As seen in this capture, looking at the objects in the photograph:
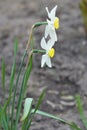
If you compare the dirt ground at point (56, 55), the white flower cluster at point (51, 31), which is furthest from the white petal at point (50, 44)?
the dirt ground at point (56, 55)

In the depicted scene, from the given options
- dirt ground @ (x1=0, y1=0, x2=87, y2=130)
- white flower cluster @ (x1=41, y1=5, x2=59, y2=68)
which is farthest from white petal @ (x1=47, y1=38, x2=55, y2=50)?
dirt ground @ (x1=0, y1=0, x2=87, y2=130)

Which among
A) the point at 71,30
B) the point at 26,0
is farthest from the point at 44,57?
the point at 26,0

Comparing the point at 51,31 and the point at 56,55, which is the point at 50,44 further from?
the point at 56,55

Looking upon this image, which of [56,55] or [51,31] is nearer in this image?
[51,31]

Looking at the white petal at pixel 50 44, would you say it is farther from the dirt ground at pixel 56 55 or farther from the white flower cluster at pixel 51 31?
the dirt ground at pixel 56 55

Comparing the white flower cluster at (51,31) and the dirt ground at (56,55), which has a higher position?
the white flower cluster at (51,31)

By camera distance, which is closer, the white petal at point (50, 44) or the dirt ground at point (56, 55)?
the white petal at point (50, 44)

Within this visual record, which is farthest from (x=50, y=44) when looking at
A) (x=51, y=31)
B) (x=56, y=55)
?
(x=56, y=55)

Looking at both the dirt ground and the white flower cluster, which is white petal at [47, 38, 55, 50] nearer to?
the white flower cluster

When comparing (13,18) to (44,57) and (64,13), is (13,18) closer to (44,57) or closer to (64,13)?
(64,13)
